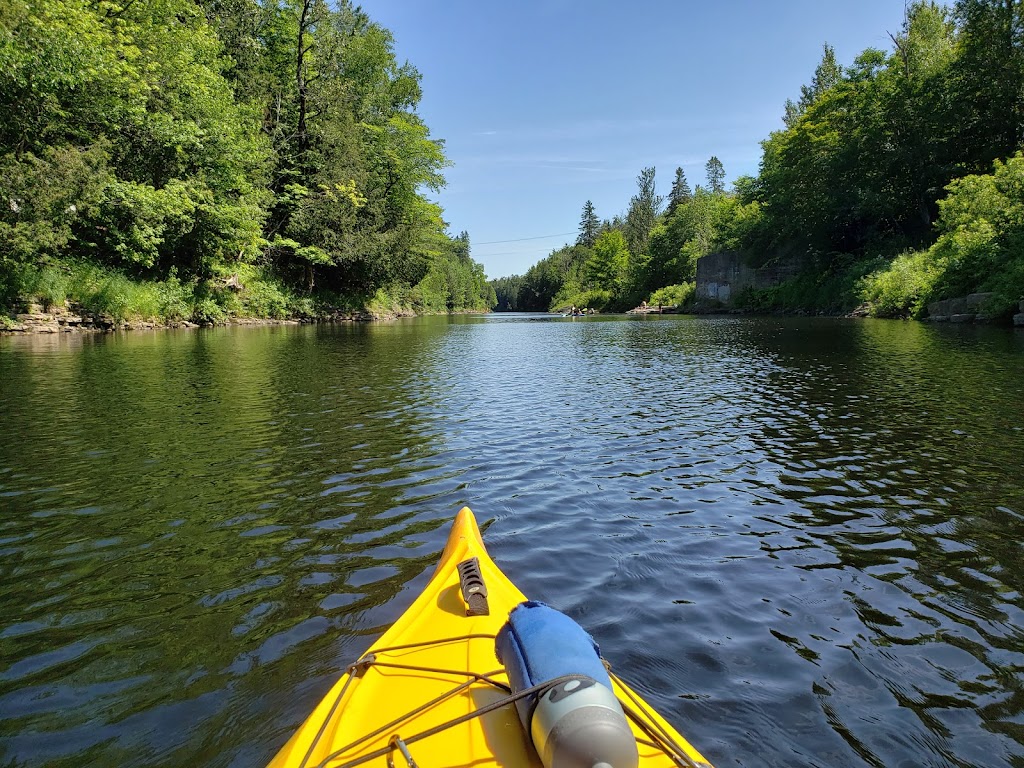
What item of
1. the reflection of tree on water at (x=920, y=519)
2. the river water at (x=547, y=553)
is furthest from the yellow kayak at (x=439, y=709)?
the reflection of tree on water at (x=920, y=519)

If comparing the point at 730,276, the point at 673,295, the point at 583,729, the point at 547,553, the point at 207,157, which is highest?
the point at 207,157

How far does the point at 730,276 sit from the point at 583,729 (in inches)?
2510

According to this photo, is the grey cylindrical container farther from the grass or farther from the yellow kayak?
the grass

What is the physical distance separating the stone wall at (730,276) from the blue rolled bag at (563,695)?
192 feet

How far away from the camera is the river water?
3.10m

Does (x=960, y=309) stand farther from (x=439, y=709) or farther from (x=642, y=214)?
(x=642, y=214)

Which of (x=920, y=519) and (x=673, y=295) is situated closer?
(x=920, y=519)

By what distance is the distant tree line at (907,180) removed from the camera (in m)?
27.3

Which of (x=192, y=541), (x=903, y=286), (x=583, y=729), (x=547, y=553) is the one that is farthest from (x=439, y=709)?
(x=903, y=286)

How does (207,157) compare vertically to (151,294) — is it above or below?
above

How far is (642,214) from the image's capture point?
105 m

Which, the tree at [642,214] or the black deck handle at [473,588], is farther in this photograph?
the tree at [642,214]

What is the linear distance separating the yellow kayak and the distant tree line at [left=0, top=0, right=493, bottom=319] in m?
24.1

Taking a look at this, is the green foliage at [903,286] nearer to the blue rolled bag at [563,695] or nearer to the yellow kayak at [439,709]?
the yellow kayak at [439,709]
